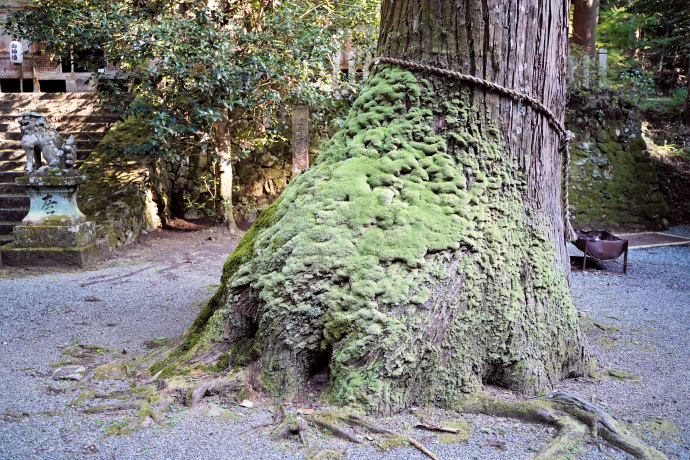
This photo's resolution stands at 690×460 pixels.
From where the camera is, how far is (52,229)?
631 cm

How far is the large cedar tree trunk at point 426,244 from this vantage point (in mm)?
2428

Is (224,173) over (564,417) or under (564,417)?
over

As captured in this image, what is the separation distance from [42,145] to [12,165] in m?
2.49

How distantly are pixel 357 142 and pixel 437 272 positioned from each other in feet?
2.87

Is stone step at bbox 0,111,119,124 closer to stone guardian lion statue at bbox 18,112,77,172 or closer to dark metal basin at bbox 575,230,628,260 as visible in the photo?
stone guardian lion statue at bbox 18,112,77,172

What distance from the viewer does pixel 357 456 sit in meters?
2.05

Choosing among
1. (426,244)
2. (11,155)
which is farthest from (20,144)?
(426,244)

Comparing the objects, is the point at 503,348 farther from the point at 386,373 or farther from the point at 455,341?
the point at 386,373

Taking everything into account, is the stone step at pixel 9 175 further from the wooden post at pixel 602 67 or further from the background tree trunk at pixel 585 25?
the background tree trunk at pixel 585 25

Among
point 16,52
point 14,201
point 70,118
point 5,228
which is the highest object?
point 16,52

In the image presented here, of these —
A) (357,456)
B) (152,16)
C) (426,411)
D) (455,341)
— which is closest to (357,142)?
(455,341)

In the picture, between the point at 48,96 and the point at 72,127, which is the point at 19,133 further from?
the point at 48,96

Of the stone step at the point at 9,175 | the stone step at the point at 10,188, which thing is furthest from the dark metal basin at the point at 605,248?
the stone step at the point at 9,175

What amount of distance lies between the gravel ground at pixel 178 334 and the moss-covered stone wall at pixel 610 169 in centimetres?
259
